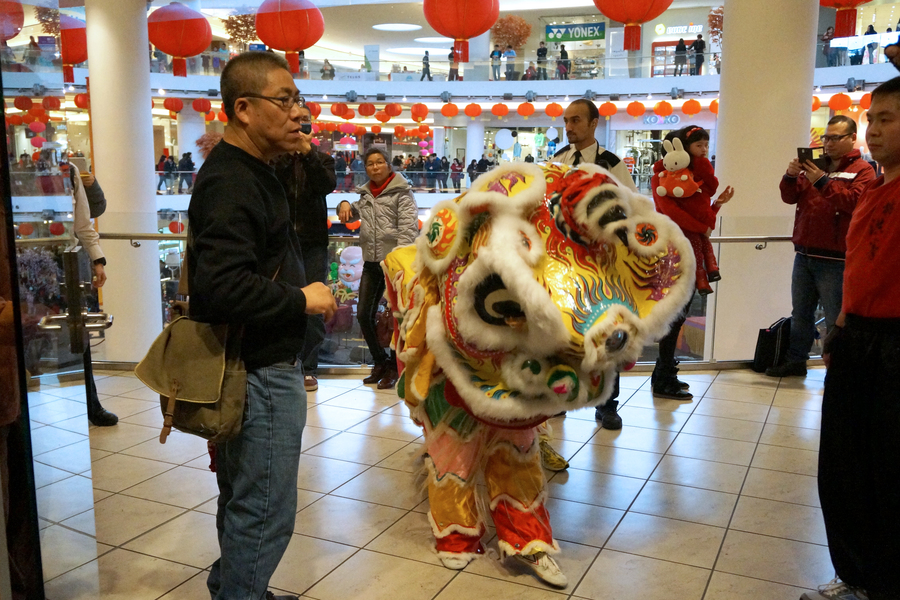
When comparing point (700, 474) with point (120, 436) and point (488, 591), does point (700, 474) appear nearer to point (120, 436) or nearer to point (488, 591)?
point (488, 591)

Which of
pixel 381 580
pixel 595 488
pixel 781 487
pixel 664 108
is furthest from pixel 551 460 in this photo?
pixel 664 108

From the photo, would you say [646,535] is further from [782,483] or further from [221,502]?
[221,502]

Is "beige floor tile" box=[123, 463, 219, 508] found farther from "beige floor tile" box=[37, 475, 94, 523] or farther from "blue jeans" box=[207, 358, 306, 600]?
"blue jeans" box=[207, 358, 306, 600]

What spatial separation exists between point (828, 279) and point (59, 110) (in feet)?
13.8

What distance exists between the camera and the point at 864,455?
2.19 meters

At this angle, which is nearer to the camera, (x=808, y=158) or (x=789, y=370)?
(x=808, y=158)

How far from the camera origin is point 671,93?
53.9 ft

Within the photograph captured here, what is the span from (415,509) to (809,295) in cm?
307

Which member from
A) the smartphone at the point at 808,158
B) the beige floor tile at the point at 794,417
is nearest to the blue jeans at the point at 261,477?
the beige floor tile at the point at 794,417

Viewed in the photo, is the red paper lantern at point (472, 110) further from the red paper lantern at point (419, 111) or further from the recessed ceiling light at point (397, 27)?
the recessed ceiling light at point (397, 27)

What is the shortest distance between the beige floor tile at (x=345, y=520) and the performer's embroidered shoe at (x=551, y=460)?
77 centimetres

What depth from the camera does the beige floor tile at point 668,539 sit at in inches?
104

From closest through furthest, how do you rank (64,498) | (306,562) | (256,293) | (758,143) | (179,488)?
(256,293)
(64,498)
(306,562)
(179,488)
(758,143)

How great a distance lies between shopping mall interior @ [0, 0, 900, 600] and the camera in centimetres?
181
